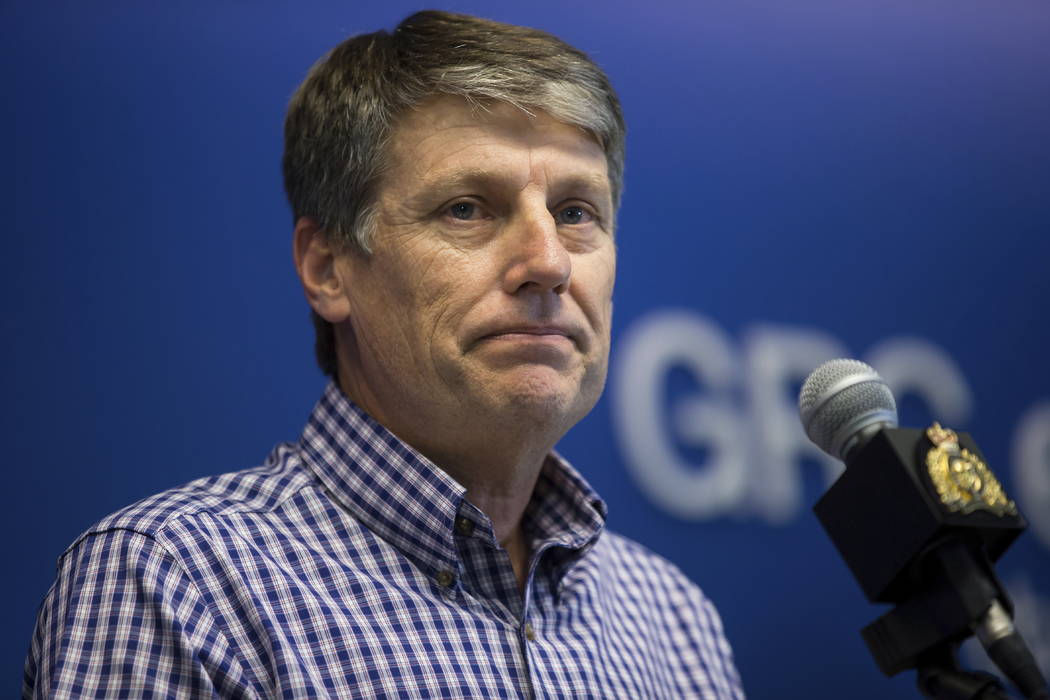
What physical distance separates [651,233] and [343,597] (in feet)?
4.38

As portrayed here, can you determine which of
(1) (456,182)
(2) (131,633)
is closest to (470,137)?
(1) (456,182)

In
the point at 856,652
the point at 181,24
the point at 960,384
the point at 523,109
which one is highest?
the point at 181,24

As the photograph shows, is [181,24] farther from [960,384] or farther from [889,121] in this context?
[960,384]

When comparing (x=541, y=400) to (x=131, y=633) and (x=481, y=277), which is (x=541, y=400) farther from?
(x=131, y=633)

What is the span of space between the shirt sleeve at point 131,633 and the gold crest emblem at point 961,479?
90 cm

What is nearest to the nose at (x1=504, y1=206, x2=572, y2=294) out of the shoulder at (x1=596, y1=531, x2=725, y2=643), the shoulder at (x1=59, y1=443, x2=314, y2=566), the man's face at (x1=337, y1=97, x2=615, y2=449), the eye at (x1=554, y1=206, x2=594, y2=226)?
the man's face at (x1=337, y1=97, x2=615, y2=449)

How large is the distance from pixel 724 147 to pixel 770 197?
173 millimetres

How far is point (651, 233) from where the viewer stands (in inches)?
104

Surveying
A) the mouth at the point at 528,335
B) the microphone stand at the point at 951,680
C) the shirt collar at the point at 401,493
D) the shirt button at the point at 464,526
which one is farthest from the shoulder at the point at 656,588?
the microphone stand at the point at 951,680

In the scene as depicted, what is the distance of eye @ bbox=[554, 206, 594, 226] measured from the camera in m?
1.89

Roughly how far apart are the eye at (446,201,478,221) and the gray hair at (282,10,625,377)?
15 centimetres

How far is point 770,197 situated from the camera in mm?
2746

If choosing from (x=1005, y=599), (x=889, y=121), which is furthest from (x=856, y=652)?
(x=1005, y=599)

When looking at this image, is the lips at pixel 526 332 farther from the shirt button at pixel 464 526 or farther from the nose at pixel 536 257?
the shirt button at pixel 464 526
